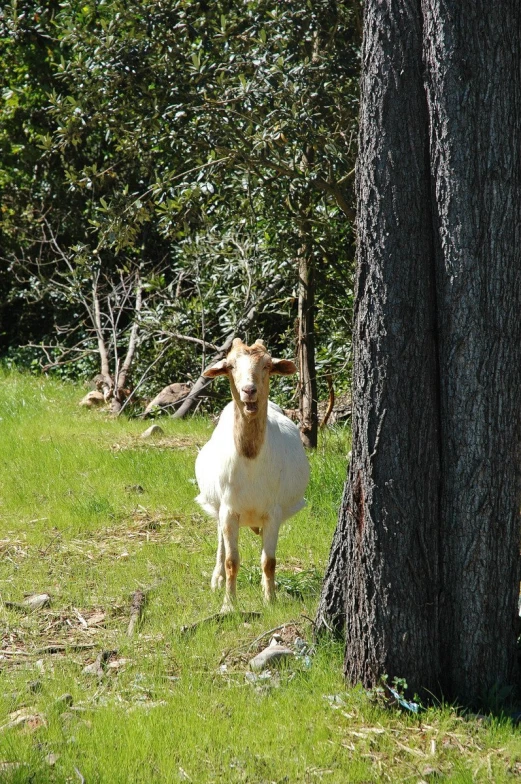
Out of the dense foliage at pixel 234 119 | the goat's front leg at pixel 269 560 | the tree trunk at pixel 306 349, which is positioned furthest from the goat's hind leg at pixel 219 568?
the tree trunk at pixel 306 349

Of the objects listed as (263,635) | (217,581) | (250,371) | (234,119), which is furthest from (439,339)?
(234,119)

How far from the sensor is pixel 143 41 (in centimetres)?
835

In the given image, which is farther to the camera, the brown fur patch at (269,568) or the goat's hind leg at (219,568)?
the goat's hind leg at (219,568)

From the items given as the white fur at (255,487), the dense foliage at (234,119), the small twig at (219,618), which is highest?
the dense foliage at (234,119)

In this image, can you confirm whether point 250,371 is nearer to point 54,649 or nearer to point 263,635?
point 263,635

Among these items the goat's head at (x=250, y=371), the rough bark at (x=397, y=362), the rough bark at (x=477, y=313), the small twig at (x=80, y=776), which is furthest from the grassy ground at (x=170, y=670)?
the goat's head at (x=250, y=371)

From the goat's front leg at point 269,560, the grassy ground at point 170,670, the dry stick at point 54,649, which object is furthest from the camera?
the goat's front leg at point 269,560

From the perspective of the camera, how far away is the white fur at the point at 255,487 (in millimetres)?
6770

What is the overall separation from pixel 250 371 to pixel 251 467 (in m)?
0.72

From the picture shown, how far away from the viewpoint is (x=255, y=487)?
679cm

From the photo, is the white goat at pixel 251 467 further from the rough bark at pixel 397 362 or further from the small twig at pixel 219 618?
the rough bark at pixel 397 362

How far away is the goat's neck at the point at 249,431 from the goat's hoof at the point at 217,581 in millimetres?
1044

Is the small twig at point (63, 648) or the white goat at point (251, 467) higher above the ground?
the white goat at point (251, 467)

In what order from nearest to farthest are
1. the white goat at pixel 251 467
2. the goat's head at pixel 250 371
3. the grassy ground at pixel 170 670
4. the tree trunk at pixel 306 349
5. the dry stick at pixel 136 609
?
the grassy ground at pixel 170 670, the dry stick at pixel 136 609, the goat's head at pixel 250 371, the white goat at pixel 251 467, the tree trunk at pixel 306 349
